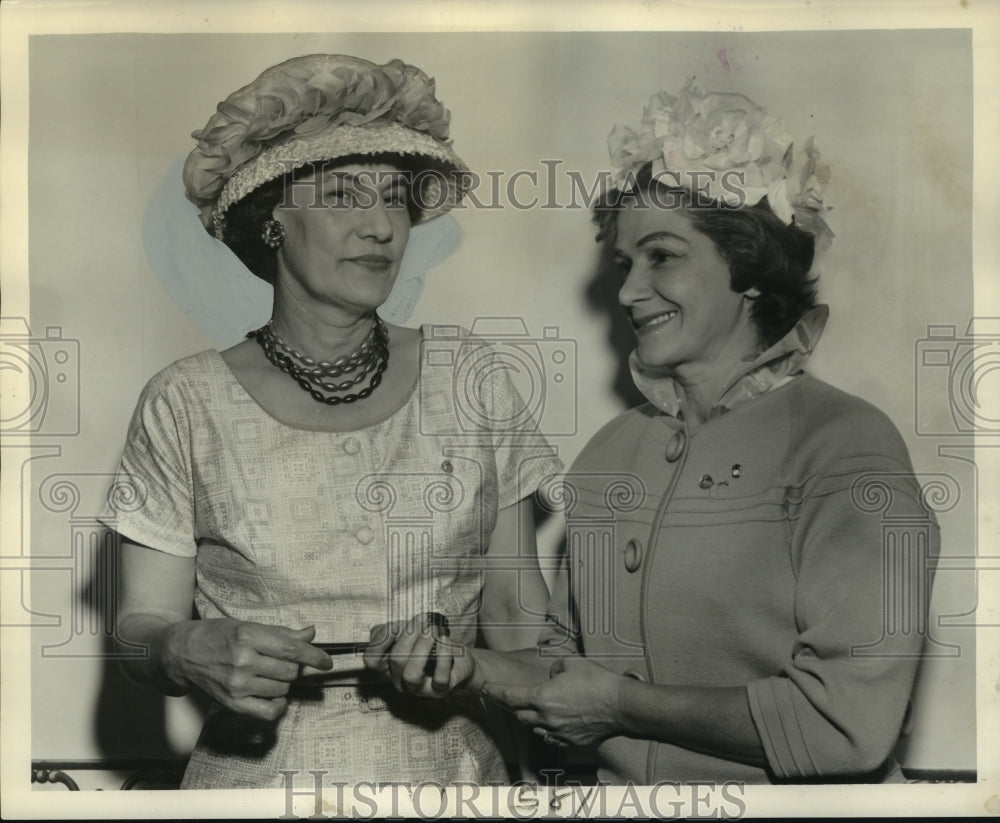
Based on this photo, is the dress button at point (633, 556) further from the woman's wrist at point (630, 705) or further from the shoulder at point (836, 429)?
the shoulder at point (836, 429)

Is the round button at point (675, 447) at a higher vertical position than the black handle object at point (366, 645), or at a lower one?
higher

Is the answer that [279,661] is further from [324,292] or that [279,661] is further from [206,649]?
[324,292]

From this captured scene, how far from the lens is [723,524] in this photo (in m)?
2.11

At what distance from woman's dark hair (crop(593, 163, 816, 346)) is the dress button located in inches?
15.2

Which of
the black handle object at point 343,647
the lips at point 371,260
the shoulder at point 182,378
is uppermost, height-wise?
the lips at point 371,260

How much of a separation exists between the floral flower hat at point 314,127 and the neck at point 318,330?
0.19m

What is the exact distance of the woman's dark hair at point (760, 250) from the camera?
2141mm

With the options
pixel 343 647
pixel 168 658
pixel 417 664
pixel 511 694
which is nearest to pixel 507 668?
pixel 511 694

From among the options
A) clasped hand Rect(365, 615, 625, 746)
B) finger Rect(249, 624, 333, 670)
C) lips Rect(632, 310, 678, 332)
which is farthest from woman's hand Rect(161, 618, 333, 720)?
lips Rect(632, 310, 678, 332)

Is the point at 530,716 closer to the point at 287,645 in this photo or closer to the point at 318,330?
the point at 287,645

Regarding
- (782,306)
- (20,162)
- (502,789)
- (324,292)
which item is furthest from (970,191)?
(20,162)

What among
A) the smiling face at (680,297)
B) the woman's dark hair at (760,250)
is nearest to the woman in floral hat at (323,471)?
the smiling face at (680,297)

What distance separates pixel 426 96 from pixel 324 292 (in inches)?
14.2

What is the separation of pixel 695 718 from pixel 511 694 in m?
0.29
